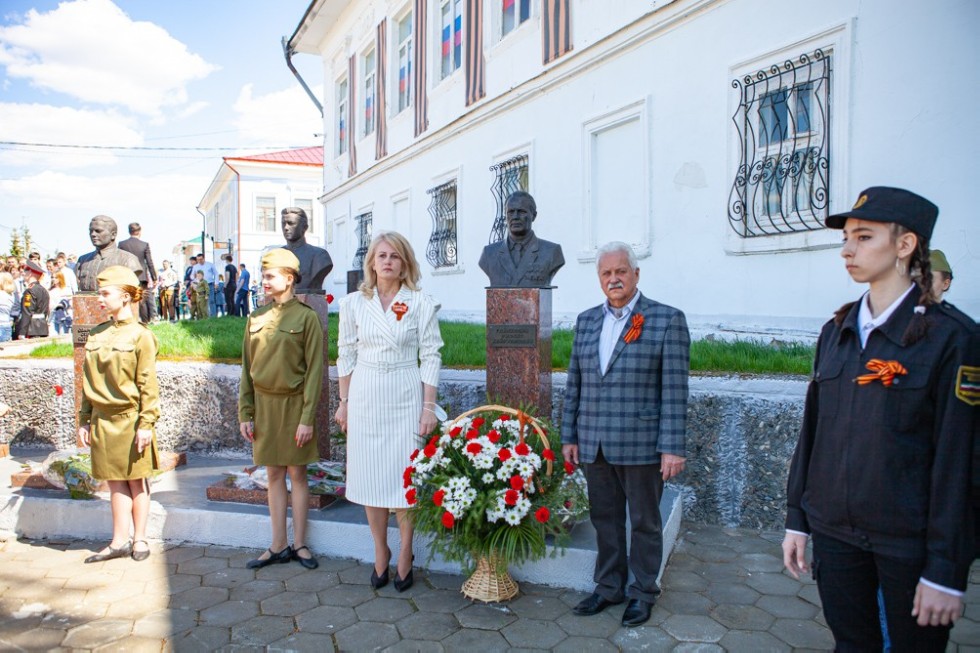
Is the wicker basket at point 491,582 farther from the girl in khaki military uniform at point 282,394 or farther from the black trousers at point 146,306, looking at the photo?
the black trousers at point 146,306

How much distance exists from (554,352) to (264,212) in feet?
108

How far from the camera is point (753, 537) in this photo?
4594 mm

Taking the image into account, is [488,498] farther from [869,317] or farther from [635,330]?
[869,317]

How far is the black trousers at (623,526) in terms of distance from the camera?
11.2 feet

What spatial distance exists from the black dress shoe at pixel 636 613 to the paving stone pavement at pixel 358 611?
0.16 feet

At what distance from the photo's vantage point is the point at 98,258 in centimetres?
609

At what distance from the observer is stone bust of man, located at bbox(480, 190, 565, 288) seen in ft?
15.9

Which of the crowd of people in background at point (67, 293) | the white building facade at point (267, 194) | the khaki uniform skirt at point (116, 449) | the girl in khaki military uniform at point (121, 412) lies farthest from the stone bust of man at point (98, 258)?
the white building facade at point (267, 194)

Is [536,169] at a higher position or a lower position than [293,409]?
higher

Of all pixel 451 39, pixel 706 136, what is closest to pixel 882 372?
pixel 706 136

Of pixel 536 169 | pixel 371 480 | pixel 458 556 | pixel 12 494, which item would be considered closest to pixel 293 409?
pixel 371 480

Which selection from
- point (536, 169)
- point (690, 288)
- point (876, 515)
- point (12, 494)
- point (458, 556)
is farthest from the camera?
point (536, 169)

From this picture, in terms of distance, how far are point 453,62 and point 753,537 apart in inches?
442

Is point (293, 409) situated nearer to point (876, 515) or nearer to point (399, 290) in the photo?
point (399, 290)
